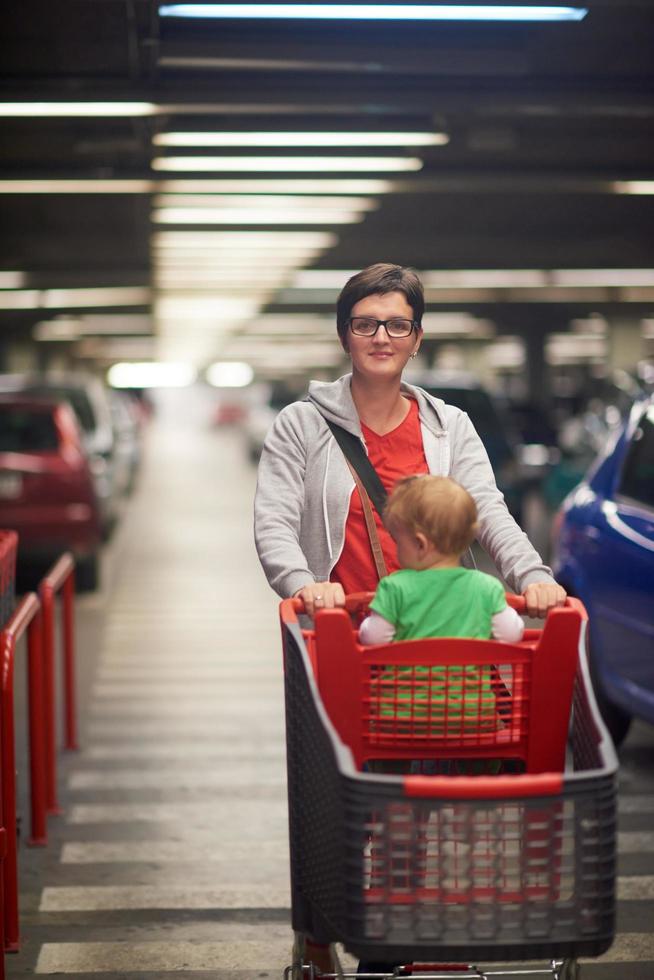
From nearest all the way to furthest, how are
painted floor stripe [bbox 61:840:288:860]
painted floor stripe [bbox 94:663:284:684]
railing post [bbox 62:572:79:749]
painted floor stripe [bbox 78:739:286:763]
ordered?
painted floor stripe [bbox 61:840:288:860]
painted floor stripe [bbox 78:739:286:763]
railing post [bbox 62:572:79:749]
painted floor stripe [bbox 94:663:284:684]

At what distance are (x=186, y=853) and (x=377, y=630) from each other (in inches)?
112

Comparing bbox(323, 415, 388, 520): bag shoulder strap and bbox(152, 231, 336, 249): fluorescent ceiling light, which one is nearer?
bbox(323, 415, 388, 520): bag shoulder strap

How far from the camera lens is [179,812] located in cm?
625

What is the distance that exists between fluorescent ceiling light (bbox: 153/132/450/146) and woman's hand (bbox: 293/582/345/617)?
21.9 feet

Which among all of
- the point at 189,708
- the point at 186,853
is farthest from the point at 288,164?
the point at 186,853

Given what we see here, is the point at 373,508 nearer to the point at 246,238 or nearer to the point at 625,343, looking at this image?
the point at 246,238

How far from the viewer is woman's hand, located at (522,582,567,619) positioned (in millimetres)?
3311

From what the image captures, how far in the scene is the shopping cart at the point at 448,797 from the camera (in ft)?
8.77

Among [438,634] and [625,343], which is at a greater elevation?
[625,343]

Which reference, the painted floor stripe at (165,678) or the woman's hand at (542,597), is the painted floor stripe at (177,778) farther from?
the woman's hand at (542,597)

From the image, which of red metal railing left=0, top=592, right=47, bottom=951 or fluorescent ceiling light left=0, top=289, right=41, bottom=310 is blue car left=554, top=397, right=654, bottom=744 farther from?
fluorescent ceiling light left=0, top=289, right=41, bottom=310

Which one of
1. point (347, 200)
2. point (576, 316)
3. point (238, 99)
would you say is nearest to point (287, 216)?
point (347, 200)

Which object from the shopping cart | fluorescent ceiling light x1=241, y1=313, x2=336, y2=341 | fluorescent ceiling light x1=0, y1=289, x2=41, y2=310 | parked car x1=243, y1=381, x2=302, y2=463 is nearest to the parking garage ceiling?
fluorescent ceiling light x1=0, y1=289, x2=41, y2=310

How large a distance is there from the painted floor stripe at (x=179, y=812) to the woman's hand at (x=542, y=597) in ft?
9.77
